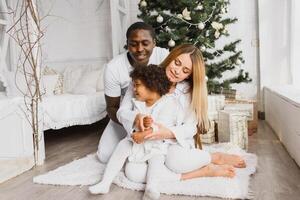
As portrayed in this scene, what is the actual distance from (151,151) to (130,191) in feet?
0.71

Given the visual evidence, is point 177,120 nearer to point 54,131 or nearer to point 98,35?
point 54,131

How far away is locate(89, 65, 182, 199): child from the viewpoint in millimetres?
1568

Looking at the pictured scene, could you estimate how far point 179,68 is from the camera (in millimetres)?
1718

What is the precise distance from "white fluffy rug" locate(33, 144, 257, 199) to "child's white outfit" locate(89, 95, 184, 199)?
0.09m

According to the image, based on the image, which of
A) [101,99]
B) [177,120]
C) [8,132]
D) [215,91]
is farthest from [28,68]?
[215,91]

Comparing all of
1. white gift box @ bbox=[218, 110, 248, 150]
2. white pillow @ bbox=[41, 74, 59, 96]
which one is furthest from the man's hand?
white pillow @ bbox=[41, 74, 59, 96]

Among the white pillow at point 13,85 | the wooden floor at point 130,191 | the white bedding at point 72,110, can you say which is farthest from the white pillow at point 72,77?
the wooden floor at point 130,191

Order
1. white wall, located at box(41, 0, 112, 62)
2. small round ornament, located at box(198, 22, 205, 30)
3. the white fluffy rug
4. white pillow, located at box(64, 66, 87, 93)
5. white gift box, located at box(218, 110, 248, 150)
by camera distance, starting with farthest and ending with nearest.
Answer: white wall, located at box(41, 0, 112, 62) < white pillow, located at box(64, 66, 87, 93) < small round ornament, located at box(198, 22, 205, 30) < white gift box, located at box(218, 110, 248, 150) < the white fluffy rug

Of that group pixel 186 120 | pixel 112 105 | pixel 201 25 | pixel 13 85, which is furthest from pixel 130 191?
pixel 13 85

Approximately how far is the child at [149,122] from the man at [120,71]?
0.37m

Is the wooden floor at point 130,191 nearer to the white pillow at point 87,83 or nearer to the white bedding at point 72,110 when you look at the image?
the white bedding at point 72,110

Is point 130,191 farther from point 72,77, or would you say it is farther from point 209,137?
point 72,77

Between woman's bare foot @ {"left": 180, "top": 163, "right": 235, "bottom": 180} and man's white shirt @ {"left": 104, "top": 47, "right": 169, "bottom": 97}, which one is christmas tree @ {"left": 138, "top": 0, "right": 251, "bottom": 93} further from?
woman's bare foot @ {"left": 180, "top": 163, "right": 235, "bottom": 180}

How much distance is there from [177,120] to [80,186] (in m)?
0.60
